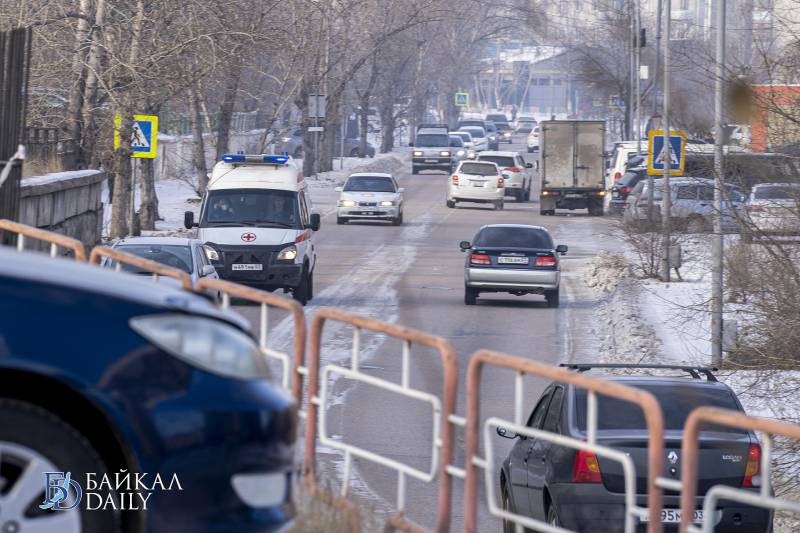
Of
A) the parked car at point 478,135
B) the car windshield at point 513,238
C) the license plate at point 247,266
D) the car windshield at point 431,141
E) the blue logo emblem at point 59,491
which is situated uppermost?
the parked car at point 478,135

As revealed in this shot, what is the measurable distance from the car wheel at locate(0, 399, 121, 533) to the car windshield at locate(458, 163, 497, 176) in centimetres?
4329

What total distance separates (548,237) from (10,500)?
22.2m

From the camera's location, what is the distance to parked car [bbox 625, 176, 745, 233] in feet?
48.2

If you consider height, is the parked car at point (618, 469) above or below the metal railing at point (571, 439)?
below

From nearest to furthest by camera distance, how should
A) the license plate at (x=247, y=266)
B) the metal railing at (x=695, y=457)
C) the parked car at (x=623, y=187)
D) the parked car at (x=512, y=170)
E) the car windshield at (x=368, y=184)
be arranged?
the metal railing at (x=695, y=457) < the license plate at (x=247, y=266) < the car windshield at (x=368, y=184) < the parked car at (x=623, y=187) < the parked car at (x=512, y=170)

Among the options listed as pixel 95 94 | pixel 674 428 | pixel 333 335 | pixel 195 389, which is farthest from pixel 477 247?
pixel 195 389

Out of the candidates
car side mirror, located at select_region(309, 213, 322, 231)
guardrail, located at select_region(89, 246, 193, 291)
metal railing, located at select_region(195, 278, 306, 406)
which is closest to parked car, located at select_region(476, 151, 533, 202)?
car side mirror, located at select_region(309, 213, 322, 231)

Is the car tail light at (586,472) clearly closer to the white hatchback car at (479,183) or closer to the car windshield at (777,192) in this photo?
the car windshield at (777,192)

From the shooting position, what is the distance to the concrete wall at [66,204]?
1853 centimetres

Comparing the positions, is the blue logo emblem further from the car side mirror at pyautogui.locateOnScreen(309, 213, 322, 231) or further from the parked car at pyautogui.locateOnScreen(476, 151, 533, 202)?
the parked car at pyautogui.locateOnScreen(476, 151, 533, 202)

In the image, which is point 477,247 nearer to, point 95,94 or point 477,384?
point 95,94

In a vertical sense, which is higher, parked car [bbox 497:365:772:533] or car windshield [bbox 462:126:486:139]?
car windshield [bbox 462:126:486:139]

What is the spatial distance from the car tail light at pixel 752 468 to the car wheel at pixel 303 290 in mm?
14700

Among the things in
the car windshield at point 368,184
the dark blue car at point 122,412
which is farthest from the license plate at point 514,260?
the dark blue car at point 122,412
